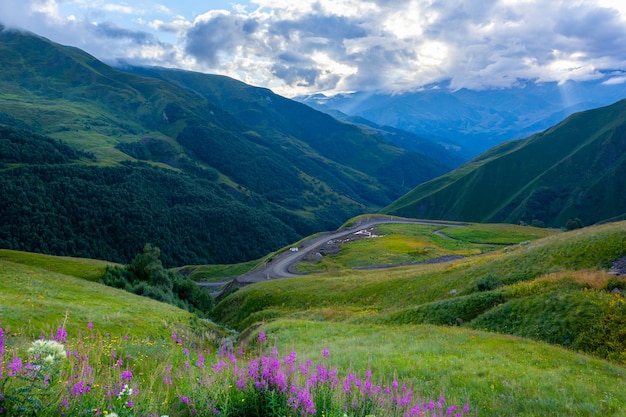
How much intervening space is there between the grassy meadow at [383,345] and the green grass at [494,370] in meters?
0.06

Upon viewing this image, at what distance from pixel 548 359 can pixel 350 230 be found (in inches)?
4419

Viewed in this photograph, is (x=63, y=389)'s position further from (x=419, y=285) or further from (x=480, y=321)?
(x=419, y=285)

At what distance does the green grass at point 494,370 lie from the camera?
10.1 m

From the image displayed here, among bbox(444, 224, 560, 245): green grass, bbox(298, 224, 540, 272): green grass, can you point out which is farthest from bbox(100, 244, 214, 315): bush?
bbox(444, 224, 560, 245): green grass

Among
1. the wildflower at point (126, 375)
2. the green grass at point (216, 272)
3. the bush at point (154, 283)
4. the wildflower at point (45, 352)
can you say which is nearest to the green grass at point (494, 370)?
the wildflower at point (126, 375)

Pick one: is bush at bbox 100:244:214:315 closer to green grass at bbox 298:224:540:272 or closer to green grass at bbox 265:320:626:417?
green grass at bbox 298:224:540:272

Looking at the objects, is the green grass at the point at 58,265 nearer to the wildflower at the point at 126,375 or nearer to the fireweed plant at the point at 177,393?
the wildflower at the point at 126,375

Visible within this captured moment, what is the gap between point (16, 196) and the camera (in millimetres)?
172250

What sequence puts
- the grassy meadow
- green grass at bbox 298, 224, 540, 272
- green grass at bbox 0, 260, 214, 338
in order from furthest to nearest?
green grass at bbox 298, 224, 540, 272, green grass at bbox 0, 260, 214, 338, the grassy meadow

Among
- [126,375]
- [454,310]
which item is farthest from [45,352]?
[454,310]

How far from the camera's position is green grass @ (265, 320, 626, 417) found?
10.1 m

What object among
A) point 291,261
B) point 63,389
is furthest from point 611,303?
point 291,261

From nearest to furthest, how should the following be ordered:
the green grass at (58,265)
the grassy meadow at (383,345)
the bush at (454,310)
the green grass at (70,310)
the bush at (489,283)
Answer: the grassy meadow at (383,345)
the green grass at (70,310)
the bush at (454,310)
the bush at (489,283)
the green grass at (58,265)

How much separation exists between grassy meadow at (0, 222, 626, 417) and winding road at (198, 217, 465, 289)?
31980mm
